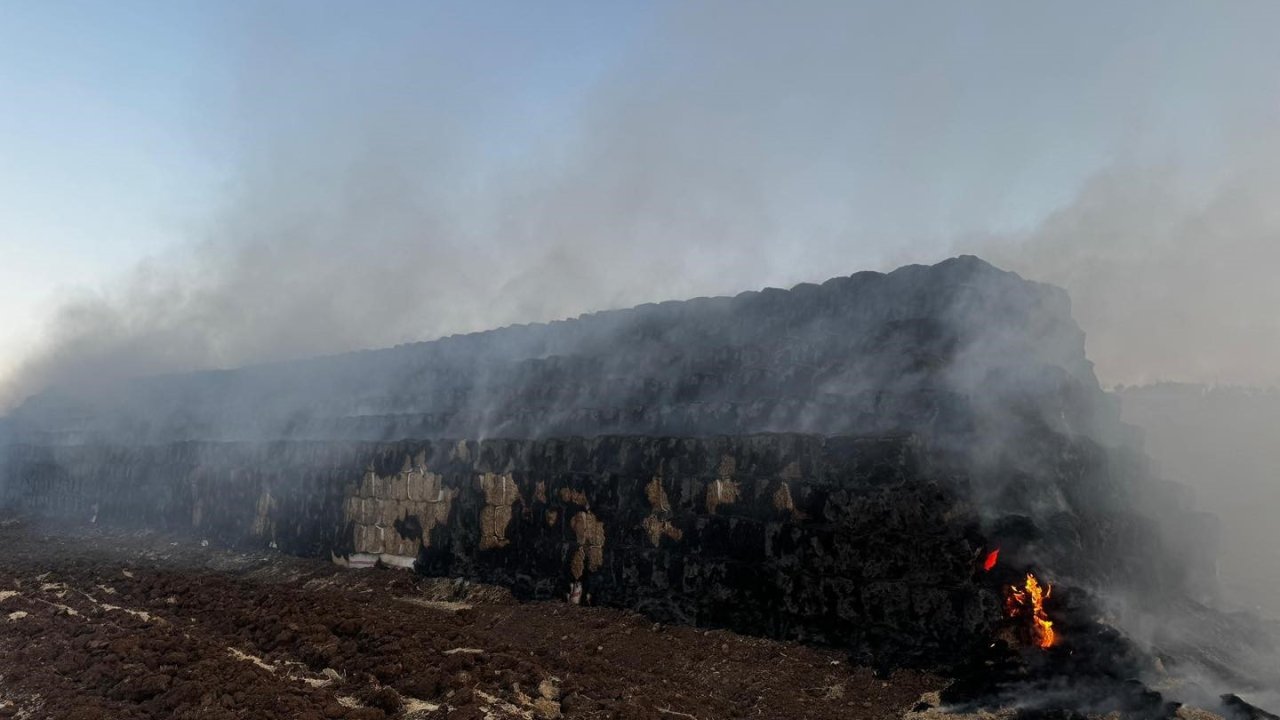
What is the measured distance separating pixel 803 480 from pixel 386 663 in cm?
644

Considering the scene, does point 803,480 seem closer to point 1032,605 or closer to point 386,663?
point 1032,605

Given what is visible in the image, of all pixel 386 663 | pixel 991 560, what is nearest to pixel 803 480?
pixel 991 560

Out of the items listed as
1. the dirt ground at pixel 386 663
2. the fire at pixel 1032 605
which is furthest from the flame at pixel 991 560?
the dirt ground at pixel 386 663

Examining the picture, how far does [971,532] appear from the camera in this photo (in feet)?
32.3

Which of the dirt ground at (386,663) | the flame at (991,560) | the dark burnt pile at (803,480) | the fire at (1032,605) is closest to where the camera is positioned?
the dirt ground at (386,663)

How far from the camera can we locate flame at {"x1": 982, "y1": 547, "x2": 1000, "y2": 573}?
9633 mm

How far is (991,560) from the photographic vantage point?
9.66 m

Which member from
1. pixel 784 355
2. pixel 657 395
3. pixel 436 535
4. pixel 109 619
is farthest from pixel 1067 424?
pixel 109 619

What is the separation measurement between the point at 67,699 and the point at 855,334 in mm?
12275

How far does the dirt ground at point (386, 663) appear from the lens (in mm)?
8047

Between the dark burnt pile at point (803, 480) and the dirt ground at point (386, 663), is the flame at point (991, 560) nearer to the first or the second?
the dark burnt pile at point (803, 480)

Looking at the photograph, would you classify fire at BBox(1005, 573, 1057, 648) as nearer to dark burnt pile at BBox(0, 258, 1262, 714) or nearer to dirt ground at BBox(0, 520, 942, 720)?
dark burnt pile at BBox(0, 258, 1262, 714)

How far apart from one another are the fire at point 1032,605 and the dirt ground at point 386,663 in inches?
59.6

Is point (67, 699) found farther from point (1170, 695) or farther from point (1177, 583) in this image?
point (1177, 583)
